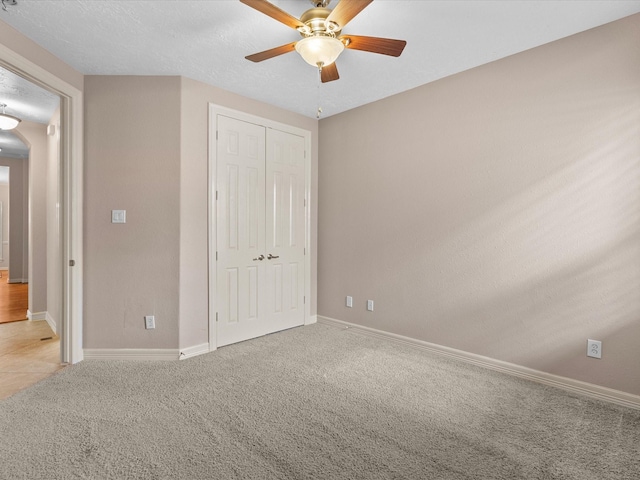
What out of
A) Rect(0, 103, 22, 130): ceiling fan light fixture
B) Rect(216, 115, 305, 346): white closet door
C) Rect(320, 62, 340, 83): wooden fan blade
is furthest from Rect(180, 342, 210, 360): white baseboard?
Rect(0, 103, 22, 130): ceiling fan light fixture

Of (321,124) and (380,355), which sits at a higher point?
(321,124)

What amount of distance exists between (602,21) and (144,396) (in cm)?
406

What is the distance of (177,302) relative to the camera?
3172 millimetres

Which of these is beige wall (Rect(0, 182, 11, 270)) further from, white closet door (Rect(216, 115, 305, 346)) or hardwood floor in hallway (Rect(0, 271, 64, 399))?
white closet door (Rect(216, 115, 305, 346))

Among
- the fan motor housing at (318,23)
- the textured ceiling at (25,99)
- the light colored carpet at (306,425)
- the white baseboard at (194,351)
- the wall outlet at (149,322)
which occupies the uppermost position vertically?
the textured ceiling at (25,99)

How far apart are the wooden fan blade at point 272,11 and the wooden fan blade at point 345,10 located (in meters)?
0.20

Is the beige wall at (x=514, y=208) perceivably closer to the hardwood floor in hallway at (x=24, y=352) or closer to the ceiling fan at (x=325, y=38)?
the ceiling fan at (x=325, y=38)

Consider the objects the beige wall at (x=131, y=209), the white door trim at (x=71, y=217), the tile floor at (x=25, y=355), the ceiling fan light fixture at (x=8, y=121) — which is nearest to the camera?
the tile floor at (x=25, y=355)

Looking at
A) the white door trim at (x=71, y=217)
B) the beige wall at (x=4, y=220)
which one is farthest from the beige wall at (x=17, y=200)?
the white door trim at (x=71, y=217)

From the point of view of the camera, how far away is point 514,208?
2.81 meters

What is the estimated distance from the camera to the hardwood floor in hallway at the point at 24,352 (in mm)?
2725

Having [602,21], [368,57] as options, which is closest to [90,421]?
[368,57]

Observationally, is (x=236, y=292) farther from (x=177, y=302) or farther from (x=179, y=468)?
(x=179, y=468)

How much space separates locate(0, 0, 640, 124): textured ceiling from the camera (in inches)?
86.0
